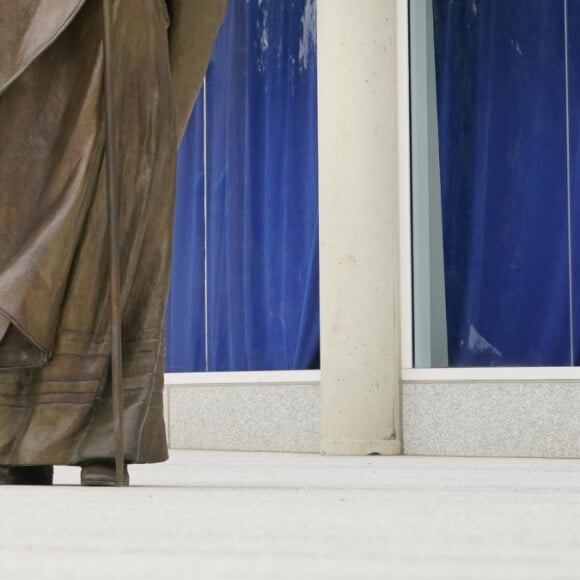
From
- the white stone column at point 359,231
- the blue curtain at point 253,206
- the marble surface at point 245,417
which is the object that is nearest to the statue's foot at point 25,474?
the white stone column at point 359,231

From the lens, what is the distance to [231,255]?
9391mm

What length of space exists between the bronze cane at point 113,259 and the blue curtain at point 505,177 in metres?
4.23

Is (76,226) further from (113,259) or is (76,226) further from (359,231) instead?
(359,231)

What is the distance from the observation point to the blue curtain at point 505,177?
25.2 feet

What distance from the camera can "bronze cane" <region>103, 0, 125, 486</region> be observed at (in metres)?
3.63

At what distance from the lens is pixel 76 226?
3740 millimetres

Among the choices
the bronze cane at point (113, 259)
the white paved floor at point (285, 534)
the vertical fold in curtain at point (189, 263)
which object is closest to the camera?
the white paved floor at point (285, 534)

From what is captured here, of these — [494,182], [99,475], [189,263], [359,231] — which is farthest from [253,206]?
[99,475]

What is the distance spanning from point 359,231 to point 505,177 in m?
0.79

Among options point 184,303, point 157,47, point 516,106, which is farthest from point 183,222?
point 157,47

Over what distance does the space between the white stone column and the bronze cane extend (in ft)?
14.6

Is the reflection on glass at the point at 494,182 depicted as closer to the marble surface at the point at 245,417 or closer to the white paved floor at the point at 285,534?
the marble surface at the point at 245,417

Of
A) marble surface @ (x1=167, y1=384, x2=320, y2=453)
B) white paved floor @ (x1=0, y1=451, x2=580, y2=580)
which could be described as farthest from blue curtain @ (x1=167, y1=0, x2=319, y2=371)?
white paved floor @ (x1=0, y1=451, x2=580, y2=580)

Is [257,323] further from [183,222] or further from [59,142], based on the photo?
[59,142]
